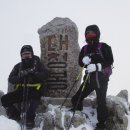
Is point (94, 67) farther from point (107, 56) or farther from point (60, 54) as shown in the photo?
point (60, 54)

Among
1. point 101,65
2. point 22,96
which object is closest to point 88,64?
point 101,65

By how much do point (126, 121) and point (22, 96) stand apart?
3.40 metres

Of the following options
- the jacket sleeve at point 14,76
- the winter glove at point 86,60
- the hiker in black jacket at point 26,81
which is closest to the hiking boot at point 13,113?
the hiker in black jacket at point 26,81

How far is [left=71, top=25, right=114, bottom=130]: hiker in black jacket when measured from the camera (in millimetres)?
8633

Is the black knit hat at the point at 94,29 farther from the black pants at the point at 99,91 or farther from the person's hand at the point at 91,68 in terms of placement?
the black pants at the point at 99,91

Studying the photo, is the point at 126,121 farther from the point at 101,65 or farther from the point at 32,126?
the point at 32,126

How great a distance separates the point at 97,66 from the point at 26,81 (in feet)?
8.11

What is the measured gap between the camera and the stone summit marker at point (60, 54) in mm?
Answer: 11398

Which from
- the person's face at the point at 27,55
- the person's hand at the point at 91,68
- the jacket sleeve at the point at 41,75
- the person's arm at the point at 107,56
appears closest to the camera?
the person's hand at the point at 91,68

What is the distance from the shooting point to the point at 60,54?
1159 cm

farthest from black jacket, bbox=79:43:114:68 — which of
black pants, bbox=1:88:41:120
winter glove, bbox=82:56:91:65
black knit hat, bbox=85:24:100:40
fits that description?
black pants, bbox=1:88:41:120

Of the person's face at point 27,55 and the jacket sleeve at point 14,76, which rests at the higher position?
the person's face at point 27,55

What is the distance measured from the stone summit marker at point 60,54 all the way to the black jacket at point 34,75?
141 cm

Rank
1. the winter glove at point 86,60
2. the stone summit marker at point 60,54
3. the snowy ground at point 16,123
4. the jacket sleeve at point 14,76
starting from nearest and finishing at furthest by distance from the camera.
Result: the snowy ground at point 16,123
the winter glove at point 86,60
the jacket sleeve at point 14,76
the stone summit marker at point 60,54
